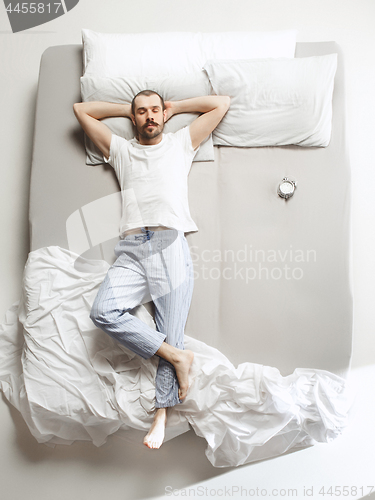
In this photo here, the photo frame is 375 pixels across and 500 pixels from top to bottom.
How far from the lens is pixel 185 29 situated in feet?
7.32

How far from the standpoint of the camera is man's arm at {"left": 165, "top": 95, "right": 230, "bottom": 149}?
1750mm

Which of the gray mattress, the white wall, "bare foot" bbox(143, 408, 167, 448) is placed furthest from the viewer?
the white wall

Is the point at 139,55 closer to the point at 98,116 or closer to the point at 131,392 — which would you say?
the point at 98,116

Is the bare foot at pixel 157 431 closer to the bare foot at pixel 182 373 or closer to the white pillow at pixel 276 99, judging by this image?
the bare foot at pixel 182 373

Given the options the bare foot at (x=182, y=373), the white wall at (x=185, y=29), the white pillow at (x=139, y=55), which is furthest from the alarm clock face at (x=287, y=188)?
the bare foot at (x=182, y=373)

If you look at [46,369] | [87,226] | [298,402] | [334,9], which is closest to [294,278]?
[298,402]

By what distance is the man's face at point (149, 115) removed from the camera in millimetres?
1692

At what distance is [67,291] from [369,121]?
184 cm

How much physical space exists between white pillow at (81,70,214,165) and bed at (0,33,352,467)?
0.07 meters

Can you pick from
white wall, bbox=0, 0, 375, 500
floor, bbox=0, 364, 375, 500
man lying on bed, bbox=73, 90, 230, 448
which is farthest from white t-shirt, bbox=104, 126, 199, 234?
floor, bbox=0, 364, 375, 500

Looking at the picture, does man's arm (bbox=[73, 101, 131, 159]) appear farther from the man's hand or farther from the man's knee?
the man's knee

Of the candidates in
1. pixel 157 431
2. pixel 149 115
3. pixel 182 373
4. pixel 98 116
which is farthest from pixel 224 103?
pixel 157 431

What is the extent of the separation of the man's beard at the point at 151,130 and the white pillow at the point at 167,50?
0.32 metres

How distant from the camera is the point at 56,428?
1576 mm
